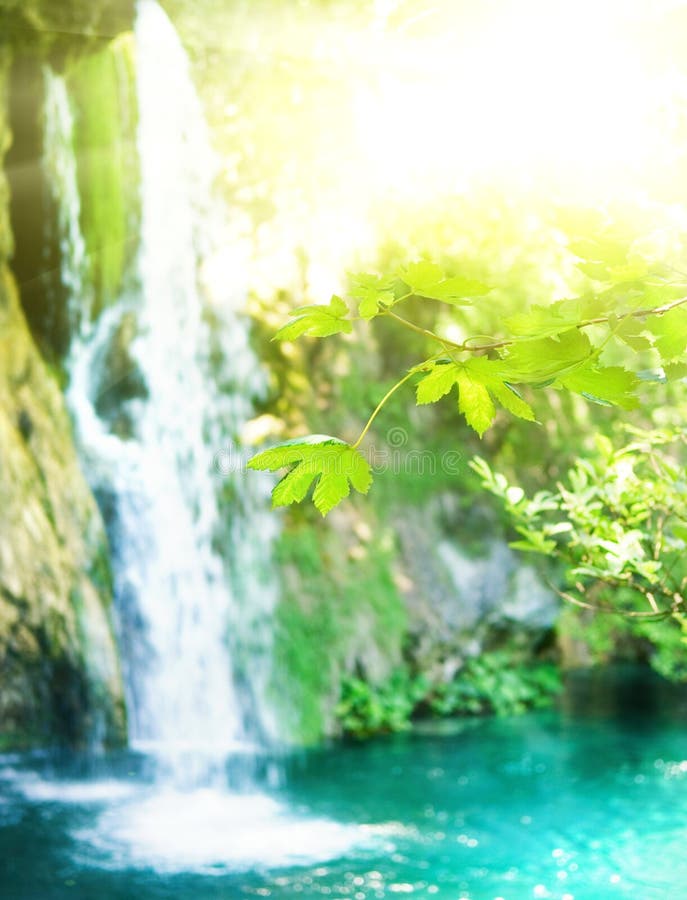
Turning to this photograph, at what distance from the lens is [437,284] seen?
0.81 meters

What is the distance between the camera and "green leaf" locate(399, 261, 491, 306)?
2.58ft

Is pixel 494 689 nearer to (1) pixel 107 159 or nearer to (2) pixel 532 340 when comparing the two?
(1) pixel 107 159

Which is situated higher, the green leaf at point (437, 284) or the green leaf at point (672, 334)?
the green leaf at point (437, 284)

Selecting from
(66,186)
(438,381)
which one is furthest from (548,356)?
(66,186)

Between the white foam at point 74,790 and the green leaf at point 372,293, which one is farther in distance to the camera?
the white foam at point 74,790

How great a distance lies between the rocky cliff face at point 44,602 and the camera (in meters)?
5.43

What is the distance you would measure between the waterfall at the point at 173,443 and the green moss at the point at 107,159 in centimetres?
9

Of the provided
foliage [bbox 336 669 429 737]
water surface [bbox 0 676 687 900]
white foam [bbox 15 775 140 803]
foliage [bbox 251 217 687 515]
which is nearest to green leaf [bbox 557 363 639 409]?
foliage [bbox 251 217 687 515]

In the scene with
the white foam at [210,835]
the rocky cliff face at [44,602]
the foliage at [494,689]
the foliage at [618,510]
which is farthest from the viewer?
the foliage at [494,689]

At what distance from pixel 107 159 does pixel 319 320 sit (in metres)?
6.18

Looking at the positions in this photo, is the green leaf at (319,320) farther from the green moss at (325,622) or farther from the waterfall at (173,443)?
the green moss at (325,622)

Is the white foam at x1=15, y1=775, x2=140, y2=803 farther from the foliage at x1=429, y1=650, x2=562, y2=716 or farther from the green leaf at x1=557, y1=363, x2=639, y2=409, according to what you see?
the green leaf at x1=557, y1=363, x2=639, y2=409

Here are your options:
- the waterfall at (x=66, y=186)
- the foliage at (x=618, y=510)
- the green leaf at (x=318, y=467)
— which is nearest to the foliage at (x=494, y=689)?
the waterfall at (x=66, y=186)

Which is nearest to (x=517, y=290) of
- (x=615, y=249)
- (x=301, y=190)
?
(x=301, y=190)
